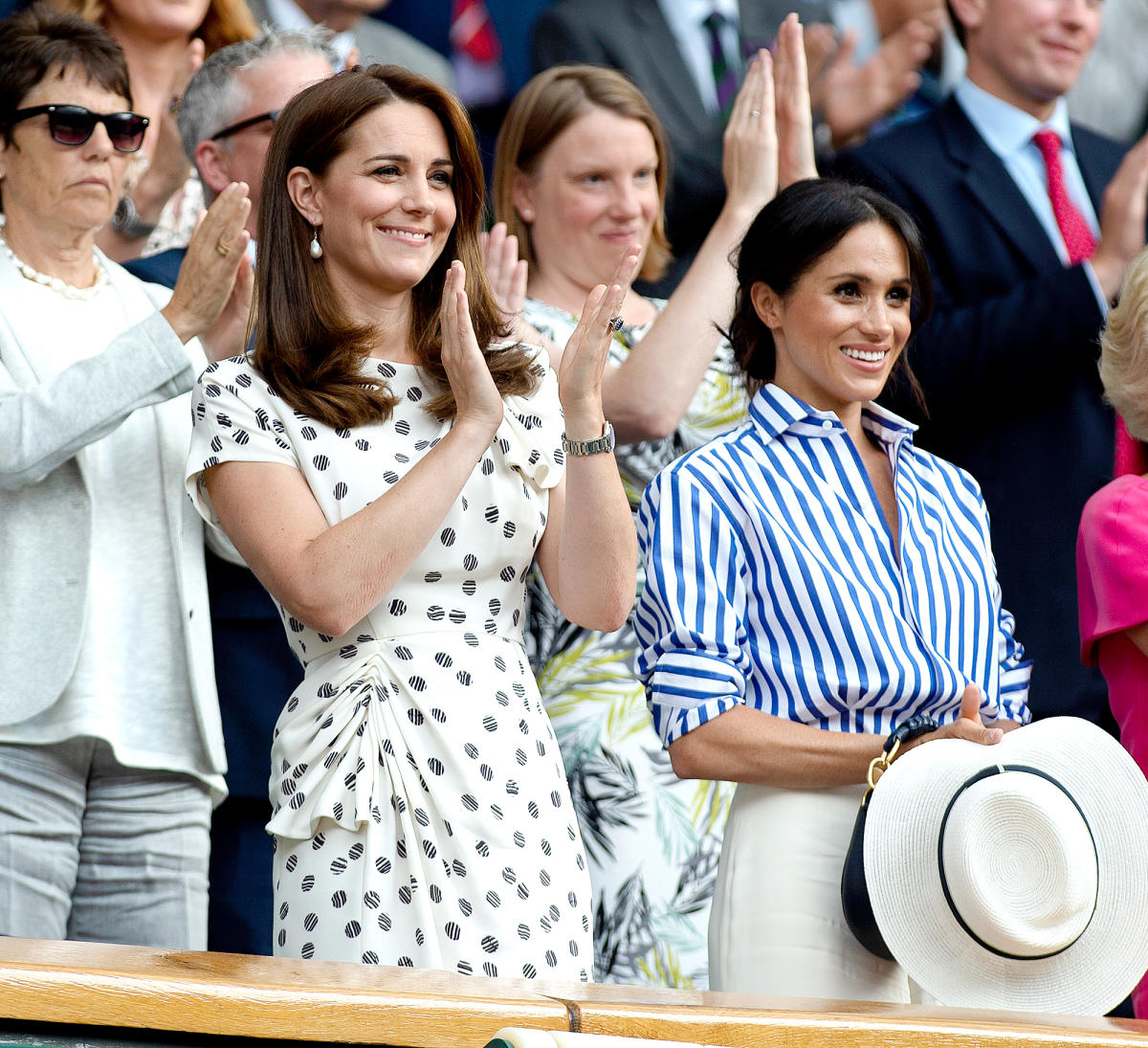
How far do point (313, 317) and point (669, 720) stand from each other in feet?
2.37

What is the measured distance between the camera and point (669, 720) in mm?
2217

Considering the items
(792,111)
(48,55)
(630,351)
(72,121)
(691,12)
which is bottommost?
(630,351)

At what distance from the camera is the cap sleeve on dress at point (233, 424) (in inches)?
85.5

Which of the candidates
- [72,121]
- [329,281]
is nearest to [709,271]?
[329,281]

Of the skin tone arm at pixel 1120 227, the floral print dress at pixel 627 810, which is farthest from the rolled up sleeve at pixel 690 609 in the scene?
the skin tone arm at pixel 1120 227

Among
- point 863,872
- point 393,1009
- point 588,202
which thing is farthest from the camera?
point 588,202

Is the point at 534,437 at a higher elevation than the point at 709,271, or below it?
below

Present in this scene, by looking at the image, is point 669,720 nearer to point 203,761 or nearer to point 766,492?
point 766,492

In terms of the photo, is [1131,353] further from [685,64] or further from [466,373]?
[685,64]

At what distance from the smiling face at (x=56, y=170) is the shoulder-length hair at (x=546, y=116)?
31.4 inches

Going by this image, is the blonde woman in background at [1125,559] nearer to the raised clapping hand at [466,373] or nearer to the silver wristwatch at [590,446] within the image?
the silver wristwatch at [590,446]

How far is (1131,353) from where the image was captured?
2.58 m

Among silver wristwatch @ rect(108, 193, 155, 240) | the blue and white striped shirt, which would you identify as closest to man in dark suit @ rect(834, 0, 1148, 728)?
the blue and white striped shirt

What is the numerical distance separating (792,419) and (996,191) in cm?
139
